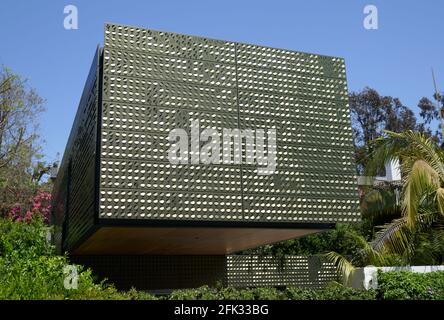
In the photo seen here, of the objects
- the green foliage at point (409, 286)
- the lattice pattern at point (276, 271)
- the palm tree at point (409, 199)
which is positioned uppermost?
the palm tree at point (409, 199)

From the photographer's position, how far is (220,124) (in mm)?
13727

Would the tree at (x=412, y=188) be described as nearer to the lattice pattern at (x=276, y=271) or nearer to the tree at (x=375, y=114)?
the lattice pattern at (x=276, y=271)

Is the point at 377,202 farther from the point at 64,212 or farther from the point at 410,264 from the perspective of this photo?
the point at 64,212

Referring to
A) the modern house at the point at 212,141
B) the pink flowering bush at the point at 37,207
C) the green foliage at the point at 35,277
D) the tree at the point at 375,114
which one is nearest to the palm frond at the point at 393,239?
the modern house at the point at 212,141

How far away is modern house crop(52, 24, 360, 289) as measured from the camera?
12.6m

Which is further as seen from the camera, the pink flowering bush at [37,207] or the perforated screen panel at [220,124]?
the pink flowering bush at [37,207]

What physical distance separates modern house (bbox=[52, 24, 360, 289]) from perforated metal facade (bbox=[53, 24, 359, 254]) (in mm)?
29

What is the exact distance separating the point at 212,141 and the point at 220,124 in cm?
54

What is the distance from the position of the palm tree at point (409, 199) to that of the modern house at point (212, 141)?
3.30 feet

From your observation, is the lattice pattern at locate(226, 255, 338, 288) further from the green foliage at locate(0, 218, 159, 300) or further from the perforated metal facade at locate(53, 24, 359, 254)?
the green foliage at locate(0, 218, 159, 300)

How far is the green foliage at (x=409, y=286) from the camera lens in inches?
487

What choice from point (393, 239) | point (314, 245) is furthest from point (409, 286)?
point (314, 245)

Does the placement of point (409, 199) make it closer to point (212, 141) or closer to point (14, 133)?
point (212, 141)

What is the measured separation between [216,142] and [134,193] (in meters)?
2.63
